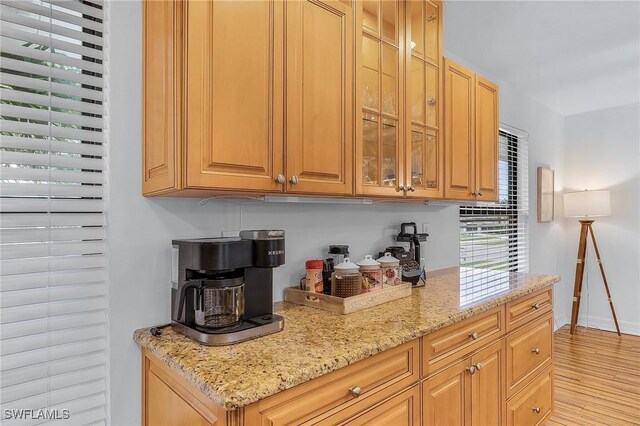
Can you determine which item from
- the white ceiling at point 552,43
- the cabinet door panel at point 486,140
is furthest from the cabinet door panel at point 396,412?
the white ceiling at point 552,43

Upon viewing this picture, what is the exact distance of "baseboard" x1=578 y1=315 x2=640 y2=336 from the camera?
430 cm

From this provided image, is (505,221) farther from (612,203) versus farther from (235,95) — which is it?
(235,95)

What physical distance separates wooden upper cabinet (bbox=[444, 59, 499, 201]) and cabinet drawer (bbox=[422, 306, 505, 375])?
73cm

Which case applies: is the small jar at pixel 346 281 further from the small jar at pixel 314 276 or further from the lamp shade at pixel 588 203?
the lamp shade at pixel 588 203

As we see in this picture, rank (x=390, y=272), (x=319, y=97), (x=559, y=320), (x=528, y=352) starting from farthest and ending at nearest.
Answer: (x=559, y=320), (x=528, y=352), (x=390, y=272), (x=319, y=97)

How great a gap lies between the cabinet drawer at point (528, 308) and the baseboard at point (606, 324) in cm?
280

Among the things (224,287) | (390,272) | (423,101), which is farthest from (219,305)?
(423,101)

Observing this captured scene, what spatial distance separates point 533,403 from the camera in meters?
2.26

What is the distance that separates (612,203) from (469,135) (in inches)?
127

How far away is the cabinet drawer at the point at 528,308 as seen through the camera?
6.74ft

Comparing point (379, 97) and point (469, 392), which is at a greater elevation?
point (379, 97)

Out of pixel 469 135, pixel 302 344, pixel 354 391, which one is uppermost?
pixel 469 135

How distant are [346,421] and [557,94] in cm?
415

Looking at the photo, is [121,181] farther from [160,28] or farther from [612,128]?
[612,128]
